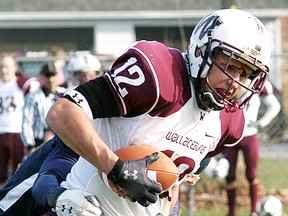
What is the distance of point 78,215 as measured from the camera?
405 centimetres

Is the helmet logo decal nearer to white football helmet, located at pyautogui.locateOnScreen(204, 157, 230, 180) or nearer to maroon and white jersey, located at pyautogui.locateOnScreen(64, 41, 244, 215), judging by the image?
maroon and white jersey, located at pyautogui.locateOnScreen(64, 41, 244, 215)

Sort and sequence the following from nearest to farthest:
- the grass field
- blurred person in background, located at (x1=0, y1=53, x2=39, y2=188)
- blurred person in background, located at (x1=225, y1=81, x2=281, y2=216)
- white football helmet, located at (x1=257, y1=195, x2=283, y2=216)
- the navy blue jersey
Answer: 1. the navy blue jersey
2. white football helmet, located at (x1=257, y1=195, x2=283, y2=216)
3. blurred person in background, located at (x1=225, y1=81, x2=281, y2=216)
4. the grass field
5. blurred person in background, located at (x1=0, y1=53, x2=39, y2=188)

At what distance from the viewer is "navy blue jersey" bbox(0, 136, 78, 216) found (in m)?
4.54

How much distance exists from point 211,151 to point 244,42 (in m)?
0.72

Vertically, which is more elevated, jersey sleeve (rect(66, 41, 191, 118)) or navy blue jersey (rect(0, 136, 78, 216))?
jersey sleeve (rect(66, 41, 191, 118))

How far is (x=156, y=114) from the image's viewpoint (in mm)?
4129

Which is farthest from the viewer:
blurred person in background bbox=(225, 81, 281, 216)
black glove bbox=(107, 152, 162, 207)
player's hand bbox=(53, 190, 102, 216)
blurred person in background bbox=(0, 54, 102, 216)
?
blurred person in background bbox=(225, 81, 281, 216)

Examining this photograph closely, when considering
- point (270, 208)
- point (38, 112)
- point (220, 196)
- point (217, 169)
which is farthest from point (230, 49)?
point (220, 196)

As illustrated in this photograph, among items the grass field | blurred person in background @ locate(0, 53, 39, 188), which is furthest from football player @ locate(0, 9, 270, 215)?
blurred person in background @ locate(0, 53, 39, 188)

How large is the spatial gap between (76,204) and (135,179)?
31cm

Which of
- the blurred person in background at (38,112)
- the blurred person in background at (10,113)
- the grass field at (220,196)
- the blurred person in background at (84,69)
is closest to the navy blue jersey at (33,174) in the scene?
the blurred person in background at (84,69)

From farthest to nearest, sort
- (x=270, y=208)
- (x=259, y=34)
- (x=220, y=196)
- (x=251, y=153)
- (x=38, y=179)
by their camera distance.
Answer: (x=220, y=196) → (x=251, y=153) → (x=270, y=208) → (x=38, y=179) → (x=259, y=34)

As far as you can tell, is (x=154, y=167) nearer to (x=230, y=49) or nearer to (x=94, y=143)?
(x=94, y=143)

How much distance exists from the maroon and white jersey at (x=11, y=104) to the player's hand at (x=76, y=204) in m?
6.13
